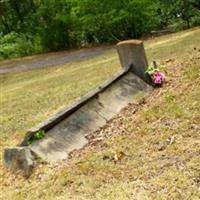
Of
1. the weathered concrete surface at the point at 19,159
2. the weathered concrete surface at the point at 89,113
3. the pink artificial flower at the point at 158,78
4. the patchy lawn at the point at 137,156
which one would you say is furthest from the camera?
the pink artificial flower at the point at 158,78

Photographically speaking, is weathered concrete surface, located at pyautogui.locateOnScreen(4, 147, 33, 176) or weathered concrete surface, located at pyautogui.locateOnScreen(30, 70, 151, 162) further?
weathered concrete surface, located at pyautogui.locateOnScreen(30, 70, 151, 162)

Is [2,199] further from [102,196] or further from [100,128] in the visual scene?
[100,128]

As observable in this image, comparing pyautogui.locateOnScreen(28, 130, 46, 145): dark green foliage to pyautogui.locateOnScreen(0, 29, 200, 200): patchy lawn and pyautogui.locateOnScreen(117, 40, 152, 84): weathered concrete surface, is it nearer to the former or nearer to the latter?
pyautogui.locateOnScreen(0, 29, 200, 200): patchy lawn

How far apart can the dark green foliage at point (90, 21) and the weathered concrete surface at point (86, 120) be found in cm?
967

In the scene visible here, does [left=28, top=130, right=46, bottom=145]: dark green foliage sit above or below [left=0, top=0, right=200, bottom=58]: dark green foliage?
above

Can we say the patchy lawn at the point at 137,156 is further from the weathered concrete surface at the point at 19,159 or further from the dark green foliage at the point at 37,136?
the dark green foliage at the point at 37,136

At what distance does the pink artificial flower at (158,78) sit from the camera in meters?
6.88

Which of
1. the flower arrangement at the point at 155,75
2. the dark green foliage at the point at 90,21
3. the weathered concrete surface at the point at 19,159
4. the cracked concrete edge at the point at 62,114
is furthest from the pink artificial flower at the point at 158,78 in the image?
the dark green foliage at the point at 90,21

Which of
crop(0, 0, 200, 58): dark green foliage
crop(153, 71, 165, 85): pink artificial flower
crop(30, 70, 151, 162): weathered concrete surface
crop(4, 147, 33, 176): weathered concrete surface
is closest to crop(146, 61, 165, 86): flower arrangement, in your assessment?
crop(153, 71, 165, 85): pink artificial flower

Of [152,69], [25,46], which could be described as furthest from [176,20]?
[152,69]

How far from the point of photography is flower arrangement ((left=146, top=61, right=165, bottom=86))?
6891 mm

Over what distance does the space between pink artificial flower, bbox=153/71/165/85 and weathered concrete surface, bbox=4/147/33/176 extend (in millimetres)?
Result: 2382

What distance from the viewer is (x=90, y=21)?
1695cm

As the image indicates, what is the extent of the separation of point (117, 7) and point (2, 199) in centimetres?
1225
